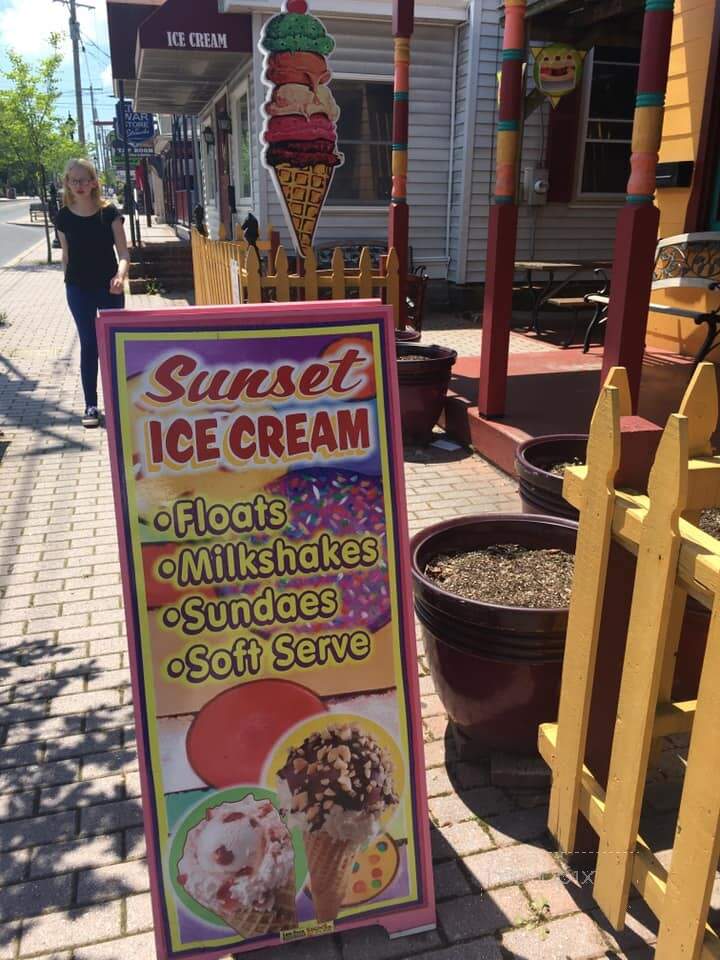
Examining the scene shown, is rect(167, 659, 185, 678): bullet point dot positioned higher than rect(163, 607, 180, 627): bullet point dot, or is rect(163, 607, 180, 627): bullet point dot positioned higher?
rect(163, 607, 180, 627): bullet point dot

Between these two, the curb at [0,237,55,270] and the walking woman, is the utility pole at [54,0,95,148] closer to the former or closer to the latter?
the curb at [0,237,55,270]

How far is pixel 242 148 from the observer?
12.7 metres

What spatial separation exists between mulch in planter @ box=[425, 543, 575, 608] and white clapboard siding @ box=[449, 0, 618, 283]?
962cm

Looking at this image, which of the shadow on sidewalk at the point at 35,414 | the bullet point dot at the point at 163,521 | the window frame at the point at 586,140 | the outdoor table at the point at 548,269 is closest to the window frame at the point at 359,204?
the outdoor table at the point at 548,269

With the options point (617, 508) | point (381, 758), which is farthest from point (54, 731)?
point (617, 508)

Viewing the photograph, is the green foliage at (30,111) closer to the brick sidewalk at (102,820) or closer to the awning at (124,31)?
the awning at (124,31)

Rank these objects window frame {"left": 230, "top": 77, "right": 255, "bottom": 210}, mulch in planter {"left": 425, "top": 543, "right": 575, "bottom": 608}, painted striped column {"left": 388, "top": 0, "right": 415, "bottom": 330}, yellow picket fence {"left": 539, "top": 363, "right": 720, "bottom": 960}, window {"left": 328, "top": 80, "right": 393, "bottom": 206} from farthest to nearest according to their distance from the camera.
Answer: window {"left": 328, "top": 80, "right": 393, "bottom": 206} < window frame {"left": 230, "top": 77, "right": 255, "bottom": 210} < painted striped column {"left": 388, "top": 0, "right": 415, "bottom": 330} < mulch in planter {"left": 425, "top": 543, "right": 575, "bottom": 608} < yellow picket fence {"left": 539, "top": 363, "right": 720, "bottom": 960}

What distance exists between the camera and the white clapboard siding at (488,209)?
11164mm

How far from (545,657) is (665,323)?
21.4 feet

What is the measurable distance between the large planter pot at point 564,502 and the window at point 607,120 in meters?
9.14

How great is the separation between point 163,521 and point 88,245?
4633mm

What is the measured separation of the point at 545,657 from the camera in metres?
2.40

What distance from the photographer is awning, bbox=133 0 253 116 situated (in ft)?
31.6

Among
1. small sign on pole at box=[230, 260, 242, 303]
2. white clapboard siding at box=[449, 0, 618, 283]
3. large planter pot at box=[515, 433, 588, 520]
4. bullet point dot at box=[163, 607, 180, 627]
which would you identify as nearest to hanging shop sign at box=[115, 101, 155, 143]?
white clapboard siding at box=[449, 0, 618, 283]
